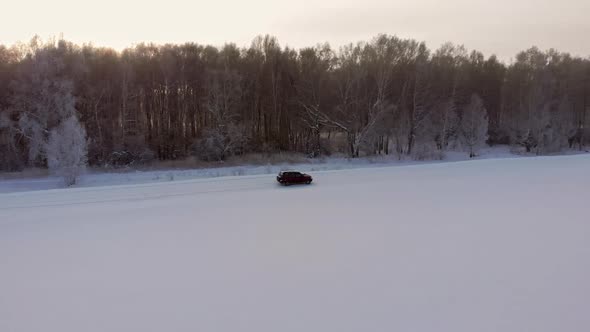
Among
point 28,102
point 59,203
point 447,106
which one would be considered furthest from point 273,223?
point 447,106

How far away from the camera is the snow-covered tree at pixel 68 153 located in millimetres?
26328

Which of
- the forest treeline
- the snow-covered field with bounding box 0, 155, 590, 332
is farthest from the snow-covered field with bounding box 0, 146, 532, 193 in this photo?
the snow-covered field with bounding box 0, 155, 590, 332

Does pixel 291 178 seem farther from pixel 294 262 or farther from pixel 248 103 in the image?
pixel 248 103

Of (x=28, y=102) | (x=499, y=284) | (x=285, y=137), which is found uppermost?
(x=28, y=102)

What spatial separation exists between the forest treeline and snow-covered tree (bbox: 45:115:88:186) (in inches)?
274

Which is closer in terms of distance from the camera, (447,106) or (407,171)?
(407,171)

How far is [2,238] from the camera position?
14.7 metres

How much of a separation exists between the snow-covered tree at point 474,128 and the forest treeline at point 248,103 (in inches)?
5.6

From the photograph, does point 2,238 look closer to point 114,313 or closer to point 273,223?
point 114,313

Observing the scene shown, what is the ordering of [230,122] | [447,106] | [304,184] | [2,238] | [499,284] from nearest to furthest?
[499,284], [2,238], [304,184], [230,122], [447,106]

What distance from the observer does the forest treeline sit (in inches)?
1339

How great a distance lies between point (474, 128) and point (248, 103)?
29.1m

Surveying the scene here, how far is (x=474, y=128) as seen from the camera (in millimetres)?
44344

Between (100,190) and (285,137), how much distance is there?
27.5 metres
